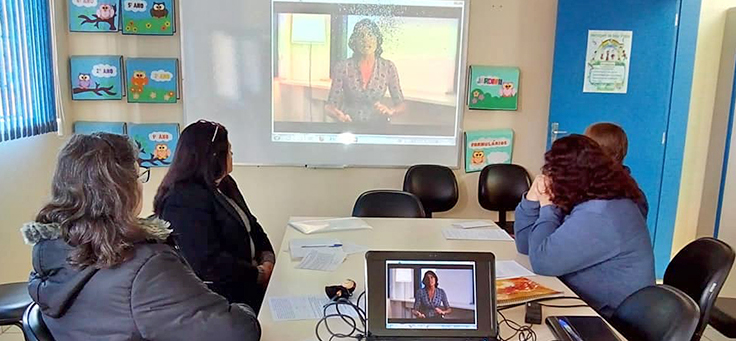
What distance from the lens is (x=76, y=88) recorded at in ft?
11.6

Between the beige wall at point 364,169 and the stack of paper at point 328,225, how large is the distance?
1.05m

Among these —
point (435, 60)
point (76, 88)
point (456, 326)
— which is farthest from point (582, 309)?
point (76, 88)

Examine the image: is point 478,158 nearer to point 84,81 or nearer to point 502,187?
point 502,187

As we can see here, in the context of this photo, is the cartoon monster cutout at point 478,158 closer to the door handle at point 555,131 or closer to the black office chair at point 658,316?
the door handle at point 555,131

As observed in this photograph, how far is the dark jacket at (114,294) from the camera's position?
3.95ft

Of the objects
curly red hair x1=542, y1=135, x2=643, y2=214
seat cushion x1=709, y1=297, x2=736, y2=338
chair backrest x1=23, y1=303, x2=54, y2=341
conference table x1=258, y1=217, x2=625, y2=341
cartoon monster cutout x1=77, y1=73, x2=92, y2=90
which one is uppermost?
cartoon monster cutout x1=77, y1=73, x2=92, y2=90

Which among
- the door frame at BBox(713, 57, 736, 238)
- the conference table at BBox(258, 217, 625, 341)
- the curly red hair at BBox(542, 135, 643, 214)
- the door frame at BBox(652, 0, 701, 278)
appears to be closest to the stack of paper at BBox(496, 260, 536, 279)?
the conference table at BBox(258, 217, 625, 341)

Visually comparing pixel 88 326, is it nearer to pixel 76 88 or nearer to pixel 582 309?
pixel 582 309

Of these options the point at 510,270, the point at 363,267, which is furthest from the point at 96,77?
the point at 510,270

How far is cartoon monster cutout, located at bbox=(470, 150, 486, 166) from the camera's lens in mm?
3785

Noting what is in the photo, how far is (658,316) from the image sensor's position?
1474 mm

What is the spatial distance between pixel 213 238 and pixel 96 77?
6.81 ft

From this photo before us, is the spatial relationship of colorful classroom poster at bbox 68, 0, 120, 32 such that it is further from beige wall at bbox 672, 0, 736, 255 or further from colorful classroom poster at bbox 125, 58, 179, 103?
beige wall at bbox 672, 0, 736, 255

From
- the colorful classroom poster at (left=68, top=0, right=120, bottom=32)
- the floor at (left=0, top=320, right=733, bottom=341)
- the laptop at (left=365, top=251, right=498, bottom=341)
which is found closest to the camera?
the laptop at (left=365, top=251, right=498, bottom=341)
